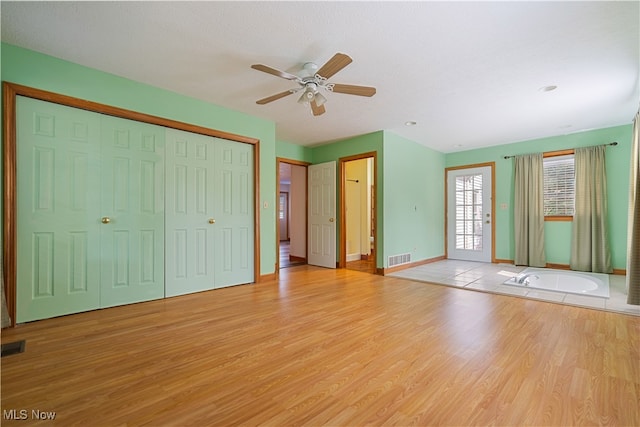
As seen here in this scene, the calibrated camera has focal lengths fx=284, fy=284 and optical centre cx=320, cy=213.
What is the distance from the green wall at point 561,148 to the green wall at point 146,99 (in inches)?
188

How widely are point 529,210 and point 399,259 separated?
9.39 feet

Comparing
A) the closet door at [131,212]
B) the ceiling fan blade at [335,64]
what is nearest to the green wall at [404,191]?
the ceiling fan blade at [335,64]

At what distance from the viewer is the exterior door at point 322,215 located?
19.2 ft

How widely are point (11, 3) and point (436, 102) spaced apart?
4.21 metres

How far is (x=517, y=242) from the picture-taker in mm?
5832

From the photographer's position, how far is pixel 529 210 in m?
5.71

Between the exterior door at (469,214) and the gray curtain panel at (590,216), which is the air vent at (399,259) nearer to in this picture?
the exterior door at (469,214)

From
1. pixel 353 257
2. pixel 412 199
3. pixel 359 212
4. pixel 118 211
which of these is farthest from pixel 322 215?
pixel 118 211

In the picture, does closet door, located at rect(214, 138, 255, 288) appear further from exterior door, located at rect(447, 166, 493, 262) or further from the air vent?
exterior door, located at rect(447, 166, 493, 262)

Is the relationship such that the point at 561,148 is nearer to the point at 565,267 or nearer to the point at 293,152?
the point at 565,267

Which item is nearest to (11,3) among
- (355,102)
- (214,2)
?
(214,2)

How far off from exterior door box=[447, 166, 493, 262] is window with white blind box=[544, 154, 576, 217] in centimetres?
101

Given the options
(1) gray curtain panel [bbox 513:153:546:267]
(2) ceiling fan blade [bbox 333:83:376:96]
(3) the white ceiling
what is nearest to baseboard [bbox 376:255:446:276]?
(1) gray curtain panel [bbox 513:153:546:267]

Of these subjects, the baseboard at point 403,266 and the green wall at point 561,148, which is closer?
the green wall at point 561,148
